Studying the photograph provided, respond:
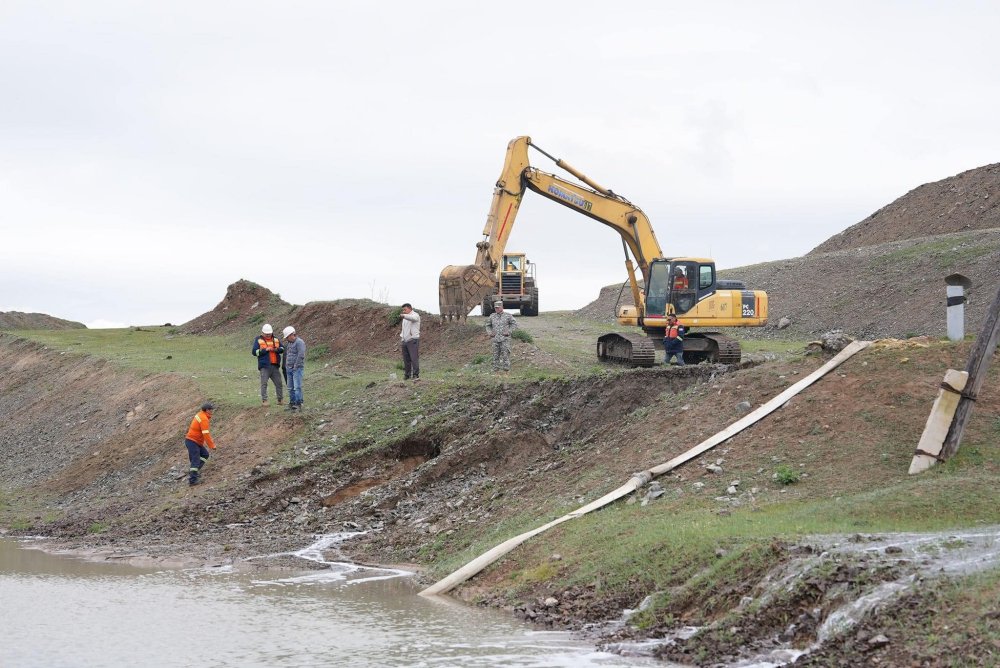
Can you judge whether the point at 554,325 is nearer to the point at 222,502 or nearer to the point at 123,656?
the point at 222,502

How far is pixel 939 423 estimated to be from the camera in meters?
15.2

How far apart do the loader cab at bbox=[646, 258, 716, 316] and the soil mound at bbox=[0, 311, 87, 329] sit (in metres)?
40.8

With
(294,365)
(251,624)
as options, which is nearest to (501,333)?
(294,365)

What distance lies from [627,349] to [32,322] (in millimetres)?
43846

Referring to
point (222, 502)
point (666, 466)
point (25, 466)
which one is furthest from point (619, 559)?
point (25, 466)

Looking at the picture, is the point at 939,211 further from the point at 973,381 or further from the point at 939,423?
the point at 939,423

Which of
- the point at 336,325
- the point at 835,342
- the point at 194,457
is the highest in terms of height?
the point at 336,325

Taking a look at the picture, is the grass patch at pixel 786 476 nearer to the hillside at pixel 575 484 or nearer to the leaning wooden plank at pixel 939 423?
the hillside at pixel 575 484

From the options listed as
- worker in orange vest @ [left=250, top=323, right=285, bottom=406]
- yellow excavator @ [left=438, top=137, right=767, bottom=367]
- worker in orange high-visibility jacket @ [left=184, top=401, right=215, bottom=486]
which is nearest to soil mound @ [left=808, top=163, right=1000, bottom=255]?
yellow excavator @ [left=438, top=137, right=767, bottom=367]

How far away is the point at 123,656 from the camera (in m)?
11.7

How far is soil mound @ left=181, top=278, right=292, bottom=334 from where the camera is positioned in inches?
1766

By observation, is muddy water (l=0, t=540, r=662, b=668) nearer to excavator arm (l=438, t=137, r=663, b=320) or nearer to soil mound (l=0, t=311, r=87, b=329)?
excavator arm (l=438, t=137, r=663, b=320)

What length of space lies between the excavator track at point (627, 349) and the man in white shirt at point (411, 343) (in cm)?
512

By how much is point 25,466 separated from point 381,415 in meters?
10.1
